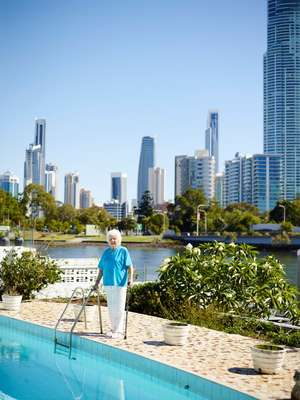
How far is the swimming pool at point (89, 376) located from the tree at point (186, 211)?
9394 cm

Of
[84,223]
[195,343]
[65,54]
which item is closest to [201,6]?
[65,54]

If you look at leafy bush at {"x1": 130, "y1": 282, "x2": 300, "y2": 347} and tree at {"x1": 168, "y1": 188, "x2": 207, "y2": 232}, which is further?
tree at {"x1": 168, "y1": 188, "x2": 207, "y2": 232}

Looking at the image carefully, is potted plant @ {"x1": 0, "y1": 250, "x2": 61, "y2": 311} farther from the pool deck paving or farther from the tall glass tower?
the tall glass tower

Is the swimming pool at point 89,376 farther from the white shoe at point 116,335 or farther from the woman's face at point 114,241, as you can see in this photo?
the woman's face at point 114,241

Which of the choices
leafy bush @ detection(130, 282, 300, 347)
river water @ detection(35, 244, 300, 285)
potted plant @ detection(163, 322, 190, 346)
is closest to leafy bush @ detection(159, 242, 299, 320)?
leafy bush @ detection(130, 282, 300, 347)

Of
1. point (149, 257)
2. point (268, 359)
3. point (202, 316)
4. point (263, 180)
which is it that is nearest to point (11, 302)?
point (202, 316)

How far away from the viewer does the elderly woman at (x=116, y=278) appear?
868cm

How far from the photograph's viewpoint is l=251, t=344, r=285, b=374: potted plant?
6.58 meters

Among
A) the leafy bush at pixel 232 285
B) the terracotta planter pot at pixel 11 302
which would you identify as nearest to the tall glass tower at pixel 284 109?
the leafy bush at pixel 232 285

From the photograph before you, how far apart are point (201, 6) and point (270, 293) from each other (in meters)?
23.7

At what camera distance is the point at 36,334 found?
9.57m

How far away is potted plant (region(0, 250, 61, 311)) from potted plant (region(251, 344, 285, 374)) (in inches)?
260

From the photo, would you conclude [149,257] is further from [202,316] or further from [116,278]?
[116,278]

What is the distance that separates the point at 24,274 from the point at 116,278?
14.1 feet
